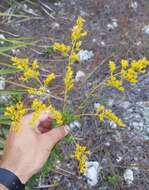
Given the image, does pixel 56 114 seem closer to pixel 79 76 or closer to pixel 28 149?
pixel 28 149

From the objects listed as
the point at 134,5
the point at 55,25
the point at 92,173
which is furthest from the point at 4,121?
the point at 134,5

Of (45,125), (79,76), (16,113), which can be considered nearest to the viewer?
(16,113)

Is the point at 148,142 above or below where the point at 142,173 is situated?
above

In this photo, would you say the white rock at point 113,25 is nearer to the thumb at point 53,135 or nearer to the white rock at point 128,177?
the white rock at point 128,177

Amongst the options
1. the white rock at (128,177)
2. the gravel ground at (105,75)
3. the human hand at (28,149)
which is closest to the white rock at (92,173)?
the gravel ground at (105,75)

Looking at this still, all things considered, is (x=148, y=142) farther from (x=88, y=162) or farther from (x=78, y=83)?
(x=78, y=83)

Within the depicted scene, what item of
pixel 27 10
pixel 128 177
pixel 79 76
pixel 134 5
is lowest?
pixel 128 177

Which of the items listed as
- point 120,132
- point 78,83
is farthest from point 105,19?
point 120,132
